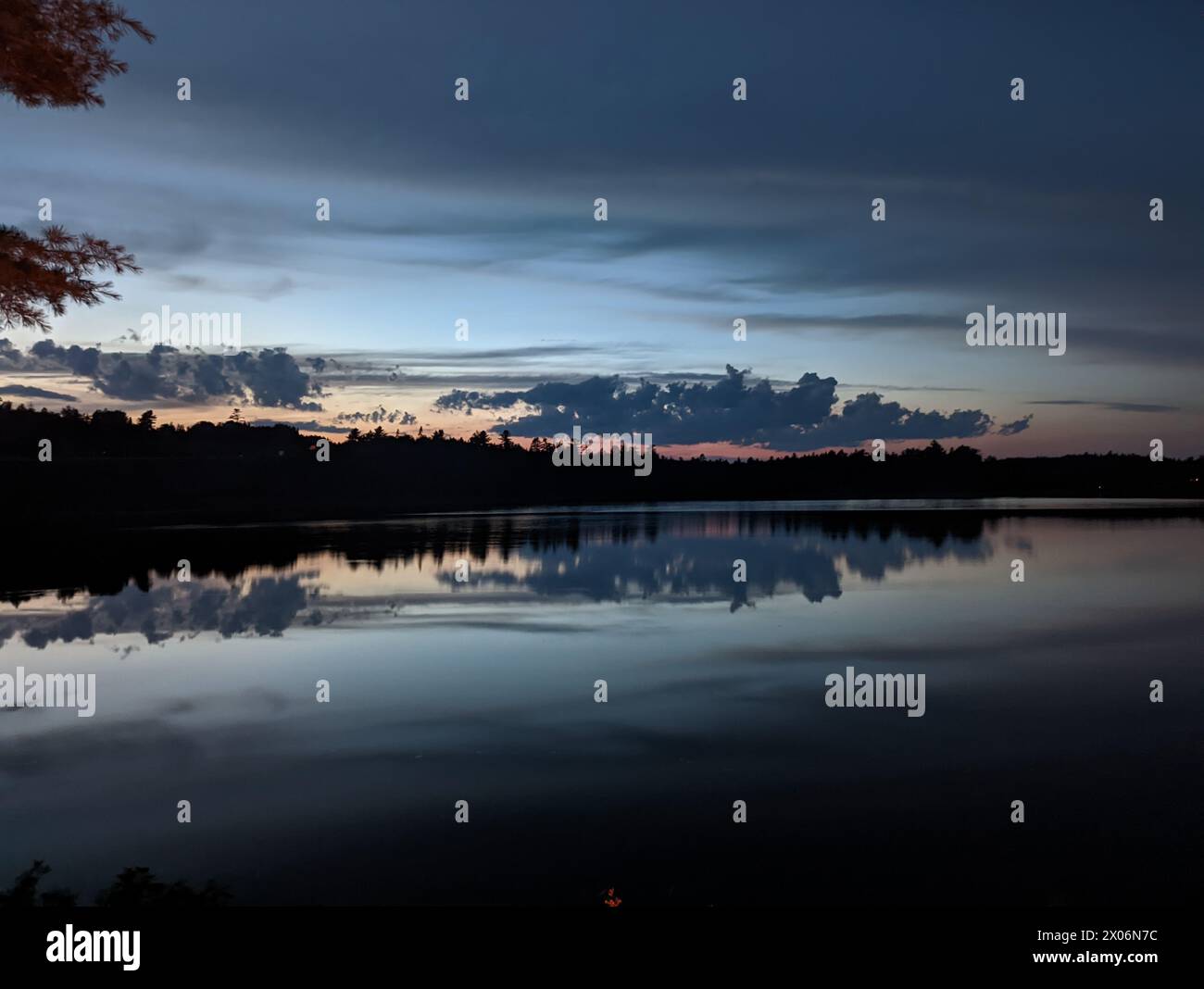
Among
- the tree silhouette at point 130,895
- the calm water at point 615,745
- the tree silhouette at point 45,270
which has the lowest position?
the tree silhouette at point 130,895

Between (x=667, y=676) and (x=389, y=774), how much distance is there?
6.22m

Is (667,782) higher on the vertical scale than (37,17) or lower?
lower

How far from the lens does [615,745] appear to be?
12297 mm

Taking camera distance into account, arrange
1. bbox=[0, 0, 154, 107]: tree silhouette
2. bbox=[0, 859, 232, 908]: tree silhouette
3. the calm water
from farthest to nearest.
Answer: bbox=[0, 0, 154, 107]: tree silhouette → the calm water → bbox=[0, 859, 232, 908]: tree silhouette

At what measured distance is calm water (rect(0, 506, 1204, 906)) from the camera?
8641 mm

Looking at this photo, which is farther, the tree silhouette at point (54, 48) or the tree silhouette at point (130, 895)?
the tree silhouette at point (54, 48)

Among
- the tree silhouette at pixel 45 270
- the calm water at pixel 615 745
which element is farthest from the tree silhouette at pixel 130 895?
the tree silhouette at pixel 45 270

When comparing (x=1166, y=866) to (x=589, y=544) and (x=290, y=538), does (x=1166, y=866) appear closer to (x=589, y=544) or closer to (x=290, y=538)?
(x=589, y=544)

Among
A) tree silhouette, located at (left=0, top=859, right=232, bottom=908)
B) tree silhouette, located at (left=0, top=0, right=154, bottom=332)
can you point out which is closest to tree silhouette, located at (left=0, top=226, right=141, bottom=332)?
tree silhouette, located at (left=0, top=0, right=154, bottom=332)

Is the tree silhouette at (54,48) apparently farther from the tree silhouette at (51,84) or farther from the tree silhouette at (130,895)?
the tree silhouette at (130,895)

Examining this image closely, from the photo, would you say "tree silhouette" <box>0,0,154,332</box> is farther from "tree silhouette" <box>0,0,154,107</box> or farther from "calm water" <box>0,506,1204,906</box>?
"calm water" <box>0,506,1204,906</box>

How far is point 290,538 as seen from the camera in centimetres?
4866

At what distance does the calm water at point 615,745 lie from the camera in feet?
28.3
